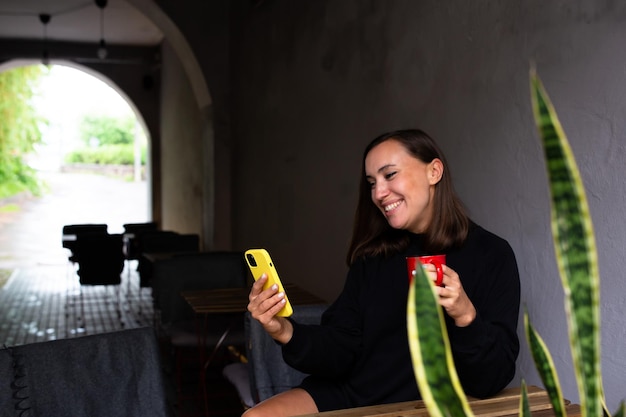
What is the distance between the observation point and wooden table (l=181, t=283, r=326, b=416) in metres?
3.78

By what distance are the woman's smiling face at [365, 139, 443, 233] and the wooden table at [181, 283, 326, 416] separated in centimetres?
154

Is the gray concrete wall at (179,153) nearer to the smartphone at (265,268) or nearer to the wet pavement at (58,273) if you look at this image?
the wet pavement at (58,273)

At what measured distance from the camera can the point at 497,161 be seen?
293 centimetres

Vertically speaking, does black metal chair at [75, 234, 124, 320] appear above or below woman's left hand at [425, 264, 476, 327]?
below

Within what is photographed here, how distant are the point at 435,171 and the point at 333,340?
0.58 meters

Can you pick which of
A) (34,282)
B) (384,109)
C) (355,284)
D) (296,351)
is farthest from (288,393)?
(34,282)

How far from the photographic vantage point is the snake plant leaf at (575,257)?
0.87 meters

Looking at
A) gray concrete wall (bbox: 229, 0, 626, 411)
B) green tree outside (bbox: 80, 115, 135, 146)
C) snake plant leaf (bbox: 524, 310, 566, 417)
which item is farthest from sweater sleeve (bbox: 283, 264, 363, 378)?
green tree outside (bbox: 80, 115, 135, 146)

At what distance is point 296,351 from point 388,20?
2.39m

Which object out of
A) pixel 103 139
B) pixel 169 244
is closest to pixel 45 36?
pixel 169 244

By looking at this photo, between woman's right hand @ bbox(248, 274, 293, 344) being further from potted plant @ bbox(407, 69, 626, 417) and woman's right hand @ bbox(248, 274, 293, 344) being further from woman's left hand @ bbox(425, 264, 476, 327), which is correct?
potted plant @ bbox(407, 69, 626, 417)

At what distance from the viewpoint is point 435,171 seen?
87.6 inches

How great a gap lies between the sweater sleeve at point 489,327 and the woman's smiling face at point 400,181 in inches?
8.4

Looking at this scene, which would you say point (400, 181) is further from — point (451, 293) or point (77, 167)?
point (77, 167)
